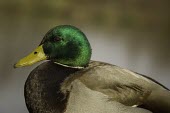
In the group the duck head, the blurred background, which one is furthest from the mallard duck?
the blurred background

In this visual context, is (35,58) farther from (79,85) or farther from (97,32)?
(97,32)

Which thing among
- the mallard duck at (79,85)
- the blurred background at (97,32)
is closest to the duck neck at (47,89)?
the mallard duck at (79,85)

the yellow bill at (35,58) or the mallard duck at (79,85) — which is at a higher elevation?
the yellow bill at (35,58)

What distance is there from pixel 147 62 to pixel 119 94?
262cm

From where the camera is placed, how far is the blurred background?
4.61 m

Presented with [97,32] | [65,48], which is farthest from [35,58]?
[97,32]

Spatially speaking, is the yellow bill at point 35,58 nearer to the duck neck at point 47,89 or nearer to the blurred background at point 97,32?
the duck neck at point 47,89

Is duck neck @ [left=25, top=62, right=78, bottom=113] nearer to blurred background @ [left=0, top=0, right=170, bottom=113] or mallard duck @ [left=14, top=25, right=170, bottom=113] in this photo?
mallard duck @ [left=14, top=25, right=170, bottom=113]

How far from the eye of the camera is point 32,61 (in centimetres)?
300

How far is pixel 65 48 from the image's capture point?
118 inches

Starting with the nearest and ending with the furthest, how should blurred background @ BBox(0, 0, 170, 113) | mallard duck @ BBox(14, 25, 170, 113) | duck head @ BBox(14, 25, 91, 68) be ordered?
mallard duck @ BBox(14, 25, 170, 113), duck head @ BBox(14, 25, 91, 68), blurred background @ BBox(0, 0, 170, 113)

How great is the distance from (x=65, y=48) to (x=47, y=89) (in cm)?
25

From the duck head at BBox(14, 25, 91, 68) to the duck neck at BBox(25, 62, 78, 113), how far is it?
0.05 m

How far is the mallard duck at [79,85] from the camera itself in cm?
282
